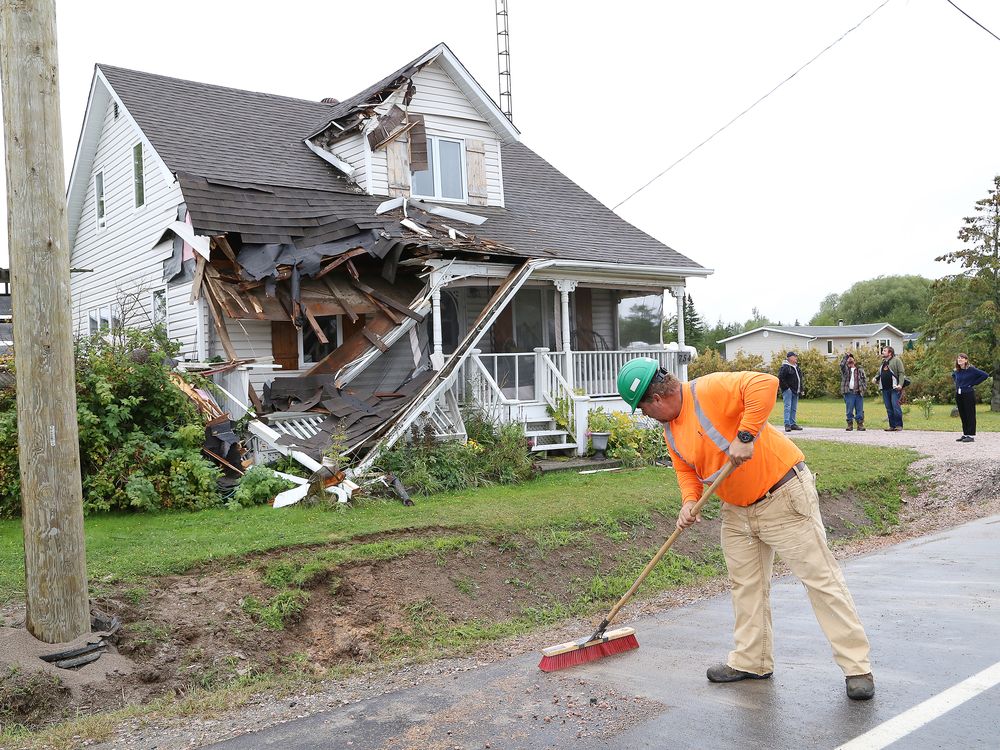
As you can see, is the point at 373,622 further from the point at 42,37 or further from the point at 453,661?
the point at 42,37

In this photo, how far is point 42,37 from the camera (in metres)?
5.90

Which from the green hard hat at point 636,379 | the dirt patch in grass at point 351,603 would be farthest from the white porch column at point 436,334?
the green hard hat at point 636,379

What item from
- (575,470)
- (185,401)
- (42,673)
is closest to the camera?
(42,673)

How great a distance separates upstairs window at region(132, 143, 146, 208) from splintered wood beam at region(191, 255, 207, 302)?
3.73 m

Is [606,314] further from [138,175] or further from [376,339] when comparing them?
[138,175]

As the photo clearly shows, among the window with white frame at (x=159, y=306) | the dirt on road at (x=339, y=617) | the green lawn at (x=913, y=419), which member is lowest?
the dirt on road at (x=339, y=617)

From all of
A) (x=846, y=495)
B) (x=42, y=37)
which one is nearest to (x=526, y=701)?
(x=42, y=37)

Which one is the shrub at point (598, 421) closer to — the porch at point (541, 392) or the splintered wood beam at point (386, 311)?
the porch at point (541, 392)

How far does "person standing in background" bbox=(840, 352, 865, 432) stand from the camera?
19297 mm

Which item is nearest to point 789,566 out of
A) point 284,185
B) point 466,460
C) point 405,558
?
point 405,558

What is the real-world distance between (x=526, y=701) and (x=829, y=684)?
168 cm

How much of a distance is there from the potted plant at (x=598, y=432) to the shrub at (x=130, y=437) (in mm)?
6368

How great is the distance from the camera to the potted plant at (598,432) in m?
14.6

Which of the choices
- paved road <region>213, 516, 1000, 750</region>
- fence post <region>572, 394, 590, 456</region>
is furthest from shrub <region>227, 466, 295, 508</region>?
paved road <region>213, 516, 1000, 750</region>
